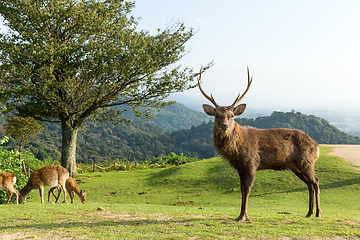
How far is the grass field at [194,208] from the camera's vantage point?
5.44 metres

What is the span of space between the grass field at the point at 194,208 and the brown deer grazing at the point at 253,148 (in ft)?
3.11

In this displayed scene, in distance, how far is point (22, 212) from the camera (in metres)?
7.35

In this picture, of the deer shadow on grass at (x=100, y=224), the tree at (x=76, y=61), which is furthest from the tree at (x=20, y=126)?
the deer shadow on grass at (x=100, y=224)

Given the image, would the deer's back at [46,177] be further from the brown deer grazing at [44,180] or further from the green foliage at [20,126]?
the green foliage at [20,126]

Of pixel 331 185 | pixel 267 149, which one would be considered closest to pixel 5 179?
pixel 267 149

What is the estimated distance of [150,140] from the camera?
107312 mm

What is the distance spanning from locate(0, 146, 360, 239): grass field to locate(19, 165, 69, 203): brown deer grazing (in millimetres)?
848

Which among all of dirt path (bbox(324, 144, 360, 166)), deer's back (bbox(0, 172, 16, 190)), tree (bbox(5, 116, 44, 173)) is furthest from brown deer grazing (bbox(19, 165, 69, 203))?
tree (bbox(5, 116, 44, 173))

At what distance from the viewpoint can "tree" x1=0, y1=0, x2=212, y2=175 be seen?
46.7 ft

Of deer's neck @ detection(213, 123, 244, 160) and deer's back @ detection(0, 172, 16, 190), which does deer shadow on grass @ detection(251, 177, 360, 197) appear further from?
deer's back @ detection(0, 172, 16, 190)

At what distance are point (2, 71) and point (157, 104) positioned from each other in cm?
842

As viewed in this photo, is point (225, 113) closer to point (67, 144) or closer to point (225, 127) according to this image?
point (225, 127)

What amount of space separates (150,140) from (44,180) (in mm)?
97005

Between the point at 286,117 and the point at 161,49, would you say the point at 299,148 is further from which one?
the point at 286,117
